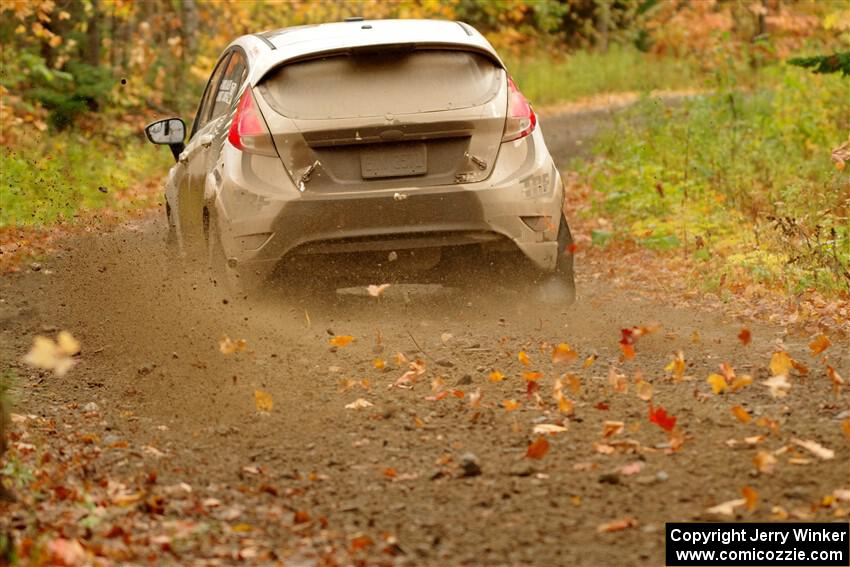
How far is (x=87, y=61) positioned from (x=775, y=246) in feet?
44.0

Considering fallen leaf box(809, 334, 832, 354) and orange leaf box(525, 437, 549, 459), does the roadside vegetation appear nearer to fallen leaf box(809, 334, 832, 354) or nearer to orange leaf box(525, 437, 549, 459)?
fallen leaf box(809, 334, 832, 354)

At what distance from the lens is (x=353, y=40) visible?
7.70 metres

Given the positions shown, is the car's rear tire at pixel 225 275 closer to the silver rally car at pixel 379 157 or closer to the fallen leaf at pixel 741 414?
the silver rally car at pixel 379 157

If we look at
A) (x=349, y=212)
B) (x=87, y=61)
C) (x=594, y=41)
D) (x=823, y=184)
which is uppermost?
(x=349, y=212)

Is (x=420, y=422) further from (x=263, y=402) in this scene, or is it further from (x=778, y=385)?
(x=778, y=385)

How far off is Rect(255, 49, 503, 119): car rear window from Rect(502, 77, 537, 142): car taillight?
13 centimetres

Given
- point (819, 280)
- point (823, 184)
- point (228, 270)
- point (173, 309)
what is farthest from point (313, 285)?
point (823, 184)

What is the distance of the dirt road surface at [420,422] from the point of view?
4777 millimetres

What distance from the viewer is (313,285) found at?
Answer: 7992mm

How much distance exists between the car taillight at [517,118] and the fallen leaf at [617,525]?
3427mm

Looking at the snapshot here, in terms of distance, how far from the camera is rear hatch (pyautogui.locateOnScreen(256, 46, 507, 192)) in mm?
7441

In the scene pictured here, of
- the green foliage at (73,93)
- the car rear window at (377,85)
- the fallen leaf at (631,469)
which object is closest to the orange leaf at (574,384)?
the fallen leaf at (631,469)

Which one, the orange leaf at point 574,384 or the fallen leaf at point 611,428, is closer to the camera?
the fallen leaf at point 611,428

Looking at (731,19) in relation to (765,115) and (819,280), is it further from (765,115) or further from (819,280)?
(819,280)
